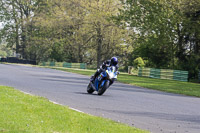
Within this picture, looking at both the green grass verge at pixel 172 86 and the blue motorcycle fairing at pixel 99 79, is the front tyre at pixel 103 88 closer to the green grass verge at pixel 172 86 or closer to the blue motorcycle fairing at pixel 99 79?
the blue motorcycle fairing at pixel 99 79

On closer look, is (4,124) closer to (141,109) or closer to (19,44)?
(141,109)

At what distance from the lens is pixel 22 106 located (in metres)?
10.2

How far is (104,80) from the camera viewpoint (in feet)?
54.8

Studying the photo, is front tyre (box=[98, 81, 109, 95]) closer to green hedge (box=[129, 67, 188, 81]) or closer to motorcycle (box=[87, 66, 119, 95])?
motorcycle (box=[87, 66, 119, 95])

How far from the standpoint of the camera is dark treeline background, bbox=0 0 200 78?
4488 centimetres

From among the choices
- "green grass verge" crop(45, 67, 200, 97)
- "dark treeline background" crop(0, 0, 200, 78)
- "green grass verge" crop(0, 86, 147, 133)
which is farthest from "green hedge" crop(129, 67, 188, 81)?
"green grass verge" crop(0, 86, 147, 133)

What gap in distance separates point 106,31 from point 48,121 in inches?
2193

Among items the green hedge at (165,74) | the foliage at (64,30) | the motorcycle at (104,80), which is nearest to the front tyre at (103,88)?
the motorcycle at (104,80)

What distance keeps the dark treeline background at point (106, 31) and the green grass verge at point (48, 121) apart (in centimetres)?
3072

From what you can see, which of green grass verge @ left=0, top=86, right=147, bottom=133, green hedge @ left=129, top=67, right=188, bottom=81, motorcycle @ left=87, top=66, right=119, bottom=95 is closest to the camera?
green grass verge @ left=0, top=86, right=147, bottom=133

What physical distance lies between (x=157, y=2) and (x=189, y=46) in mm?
6428

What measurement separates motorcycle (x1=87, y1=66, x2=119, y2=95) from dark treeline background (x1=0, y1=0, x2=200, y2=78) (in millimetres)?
23703

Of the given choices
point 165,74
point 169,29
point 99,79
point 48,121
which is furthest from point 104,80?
point 169,29

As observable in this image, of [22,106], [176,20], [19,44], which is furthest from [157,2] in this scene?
[19,44]
